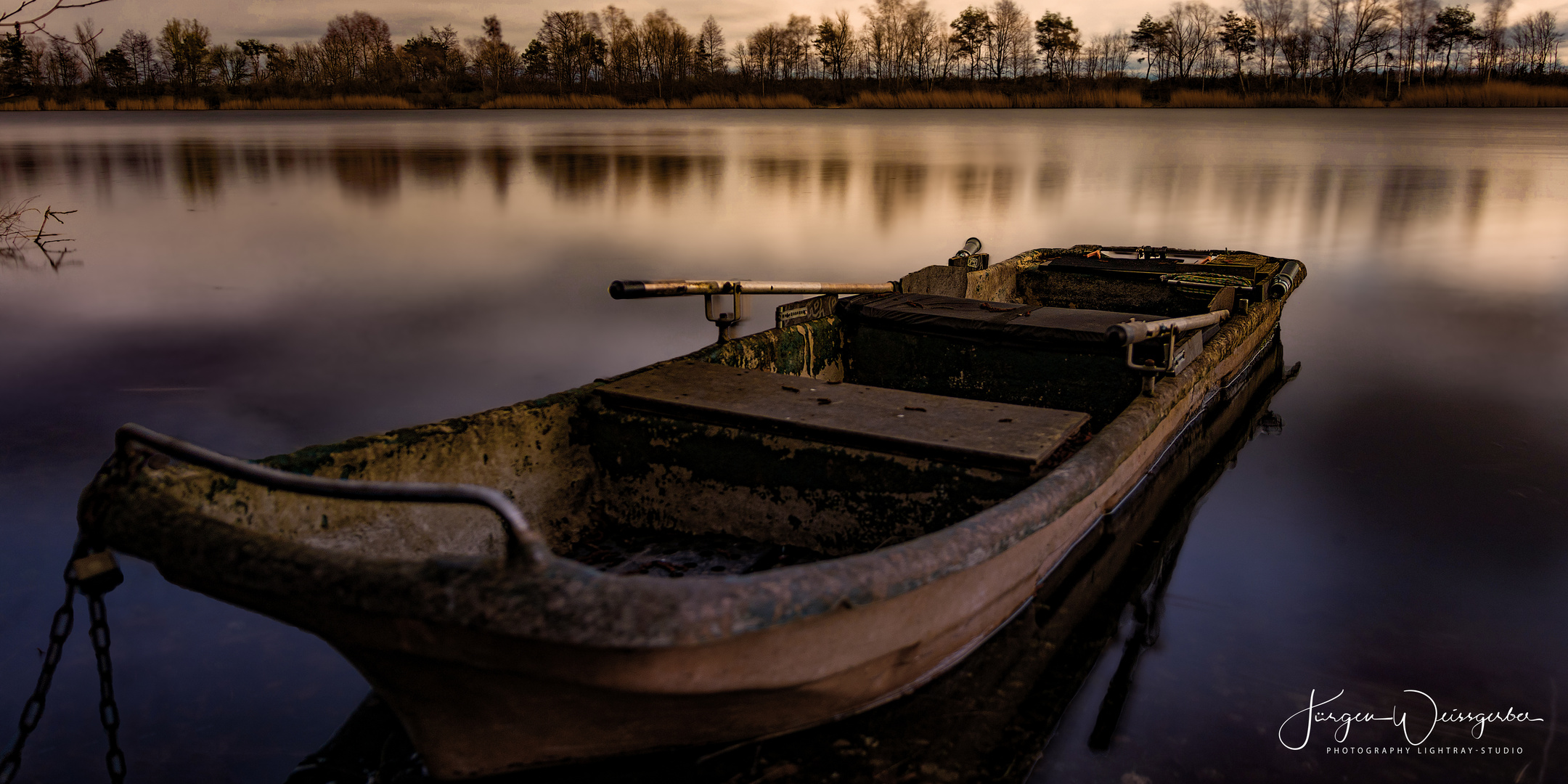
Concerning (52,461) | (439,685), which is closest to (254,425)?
(52,461)

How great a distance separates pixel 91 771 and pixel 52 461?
11.2ft

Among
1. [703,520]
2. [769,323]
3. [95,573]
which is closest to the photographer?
[95,573]

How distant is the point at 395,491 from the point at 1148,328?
3.24 meters

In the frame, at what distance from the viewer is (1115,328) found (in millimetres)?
3996

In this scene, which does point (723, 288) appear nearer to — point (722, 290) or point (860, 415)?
point (722, 290)

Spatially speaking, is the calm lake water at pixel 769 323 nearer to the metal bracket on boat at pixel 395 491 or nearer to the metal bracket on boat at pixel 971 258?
the metal bracket on boat at pixel 395 491

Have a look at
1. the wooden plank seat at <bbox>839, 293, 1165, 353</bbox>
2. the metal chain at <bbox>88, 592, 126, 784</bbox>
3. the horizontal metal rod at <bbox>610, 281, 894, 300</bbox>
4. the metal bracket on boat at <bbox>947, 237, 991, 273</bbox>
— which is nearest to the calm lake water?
the metal chain at <bbox>88, 592, 126, 784</bbox>

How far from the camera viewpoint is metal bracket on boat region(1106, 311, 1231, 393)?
400 centimetres

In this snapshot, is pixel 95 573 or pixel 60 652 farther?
pixel 60 652

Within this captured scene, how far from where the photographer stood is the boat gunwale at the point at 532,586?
6.44ft

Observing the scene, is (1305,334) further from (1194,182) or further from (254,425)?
(1194,182)

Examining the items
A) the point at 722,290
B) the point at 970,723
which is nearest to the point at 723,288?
the point at 722,290

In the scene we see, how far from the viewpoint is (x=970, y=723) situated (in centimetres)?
312

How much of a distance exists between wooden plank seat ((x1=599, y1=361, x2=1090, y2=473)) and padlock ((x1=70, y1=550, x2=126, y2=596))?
1761mm
